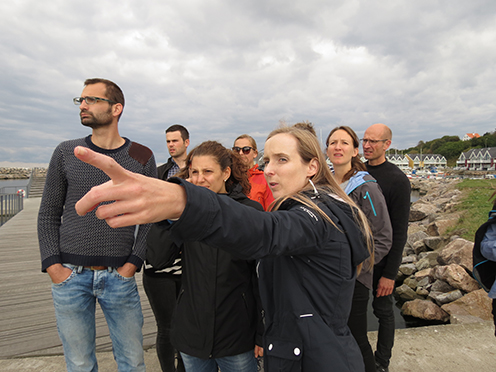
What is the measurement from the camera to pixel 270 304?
4.45ft

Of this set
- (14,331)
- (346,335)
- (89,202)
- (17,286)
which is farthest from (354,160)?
(17,286)

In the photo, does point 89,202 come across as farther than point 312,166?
→ No

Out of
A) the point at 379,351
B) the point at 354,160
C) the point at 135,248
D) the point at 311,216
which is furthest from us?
the point at 354,160

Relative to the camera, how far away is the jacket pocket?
121cm

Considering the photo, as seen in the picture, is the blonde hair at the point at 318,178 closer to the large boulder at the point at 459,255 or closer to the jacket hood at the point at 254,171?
the jacket hood at the point at 254,171

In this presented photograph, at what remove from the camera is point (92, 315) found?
82.1 inches

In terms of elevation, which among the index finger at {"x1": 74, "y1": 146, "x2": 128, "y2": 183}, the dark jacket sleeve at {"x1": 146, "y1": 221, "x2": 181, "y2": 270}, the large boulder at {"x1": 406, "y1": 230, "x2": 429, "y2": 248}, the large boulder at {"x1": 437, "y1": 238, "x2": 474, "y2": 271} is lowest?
the large boulder at {"x1": 406, "y1": 230, "x2": 429, "y2": 248}

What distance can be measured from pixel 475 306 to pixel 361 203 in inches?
159

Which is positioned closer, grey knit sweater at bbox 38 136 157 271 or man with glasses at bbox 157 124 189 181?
grey knit sweater at bbox 38 136 157 271

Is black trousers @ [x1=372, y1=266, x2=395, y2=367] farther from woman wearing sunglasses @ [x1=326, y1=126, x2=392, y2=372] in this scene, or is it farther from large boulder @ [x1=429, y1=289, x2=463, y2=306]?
large boulder @ [x1=429, y1=289, x2=463, y2=306]

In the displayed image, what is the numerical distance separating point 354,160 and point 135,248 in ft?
7.50

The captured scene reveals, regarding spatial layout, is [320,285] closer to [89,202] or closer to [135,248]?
[89,202]

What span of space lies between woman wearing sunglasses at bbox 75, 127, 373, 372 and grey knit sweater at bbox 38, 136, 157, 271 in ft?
4.02

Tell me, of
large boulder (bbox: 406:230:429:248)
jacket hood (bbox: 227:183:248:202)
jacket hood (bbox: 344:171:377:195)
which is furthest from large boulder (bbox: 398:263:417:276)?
jacket hood (bbox: 227:183:248:202)
